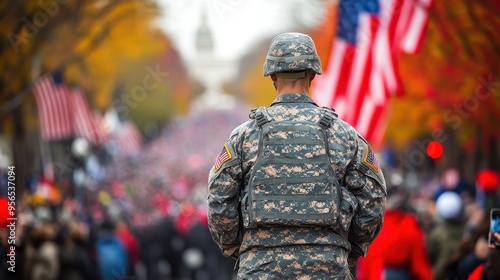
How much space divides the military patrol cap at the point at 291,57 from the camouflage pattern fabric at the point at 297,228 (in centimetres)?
16

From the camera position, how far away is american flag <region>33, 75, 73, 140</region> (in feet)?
94.8

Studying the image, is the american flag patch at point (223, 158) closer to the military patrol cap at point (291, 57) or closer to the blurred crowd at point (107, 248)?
the military patrol cap at point (291, 57)

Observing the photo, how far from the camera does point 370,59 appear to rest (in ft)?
64.7

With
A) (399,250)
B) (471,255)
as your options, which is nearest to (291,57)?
(471,255)

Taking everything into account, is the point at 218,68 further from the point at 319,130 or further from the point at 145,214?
the point at 319,130

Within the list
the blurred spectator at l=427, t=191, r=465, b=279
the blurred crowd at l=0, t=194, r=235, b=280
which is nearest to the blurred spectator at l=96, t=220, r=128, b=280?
the blurred crowd at l=0, t=194, r=235, b=280

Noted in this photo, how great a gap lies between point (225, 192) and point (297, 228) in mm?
424

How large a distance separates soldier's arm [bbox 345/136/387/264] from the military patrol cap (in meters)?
0.49

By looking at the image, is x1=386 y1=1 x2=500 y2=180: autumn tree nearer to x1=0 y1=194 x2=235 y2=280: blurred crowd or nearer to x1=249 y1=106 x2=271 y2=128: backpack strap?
x1=0 y1=194 x2=235 y2=280: blurred crowd

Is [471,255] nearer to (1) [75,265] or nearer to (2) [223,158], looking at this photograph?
(2) [223,158]

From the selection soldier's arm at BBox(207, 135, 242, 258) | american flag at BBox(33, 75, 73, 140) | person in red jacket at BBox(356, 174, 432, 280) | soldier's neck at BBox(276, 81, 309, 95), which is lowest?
person in red jacket at BBox(356, 174, 432, 280)

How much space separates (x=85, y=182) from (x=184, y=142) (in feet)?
197

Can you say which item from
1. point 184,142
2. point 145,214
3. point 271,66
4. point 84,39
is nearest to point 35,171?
point 145,214

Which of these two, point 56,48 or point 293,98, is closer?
point 293,98
